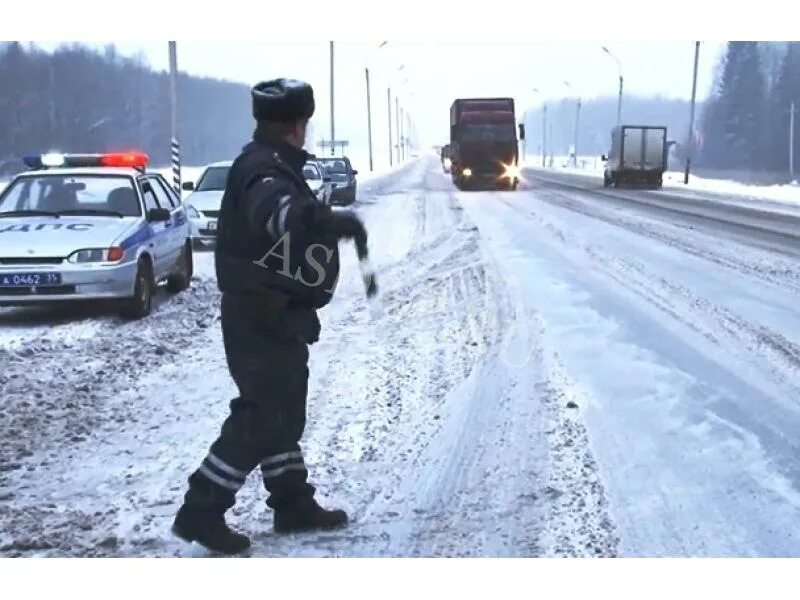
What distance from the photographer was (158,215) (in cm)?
823

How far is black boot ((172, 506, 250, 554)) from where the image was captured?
11.1ft

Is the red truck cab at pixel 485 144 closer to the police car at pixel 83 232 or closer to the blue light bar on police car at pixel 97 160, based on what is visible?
the police car at pixel 83 232

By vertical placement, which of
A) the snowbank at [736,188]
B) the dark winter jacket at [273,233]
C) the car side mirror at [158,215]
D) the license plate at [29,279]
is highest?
the dark winter jacket at [273,233]

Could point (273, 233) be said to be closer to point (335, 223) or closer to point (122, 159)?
point (335, 223)

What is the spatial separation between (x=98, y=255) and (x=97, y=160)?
82cm

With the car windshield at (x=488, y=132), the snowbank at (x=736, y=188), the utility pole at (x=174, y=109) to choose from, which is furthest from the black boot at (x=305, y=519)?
the car windshield at (x=488, y=132)

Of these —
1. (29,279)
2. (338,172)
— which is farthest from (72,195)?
(338,172)

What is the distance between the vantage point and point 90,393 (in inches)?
216

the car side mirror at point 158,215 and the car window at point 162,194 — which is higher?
the car window at point 162,194

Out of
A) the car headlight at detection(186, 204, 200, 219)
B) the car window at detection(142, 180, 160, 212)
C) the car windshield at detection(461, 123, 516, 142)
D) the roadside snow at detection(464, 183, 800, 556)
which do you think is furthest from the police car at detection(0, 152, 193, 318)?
the car windshield at detection(461, 123, 516, 142)

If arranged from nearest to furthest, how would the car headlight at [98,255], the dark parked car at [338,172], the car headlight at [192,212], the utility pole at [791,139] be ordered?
the dark parked car at [338,172] → the car headlight at [98,255] → the car headlight at [192,212] → the utility pole at [791,139]

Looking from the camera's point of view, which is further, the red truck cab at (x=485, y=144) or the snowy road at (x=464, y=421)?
the red truck cab at (x=485, y=144)

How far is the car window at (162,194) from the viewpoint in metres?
8.84

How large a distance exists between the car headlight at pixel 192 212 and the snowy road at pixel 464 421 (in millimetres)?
929
